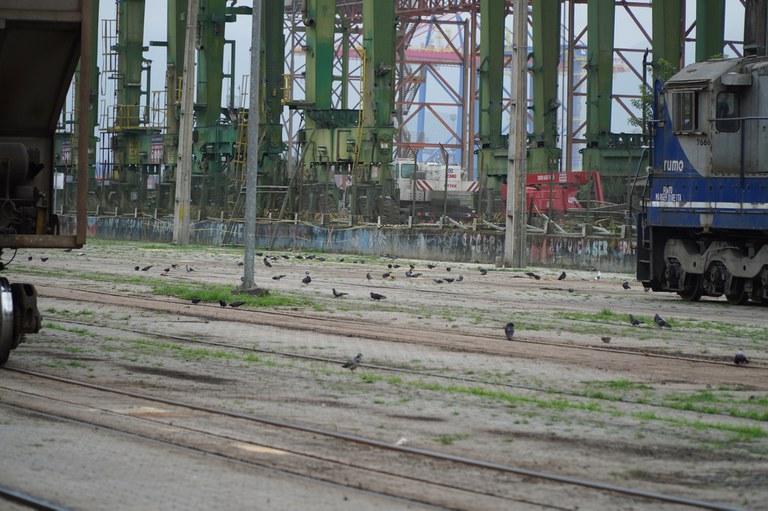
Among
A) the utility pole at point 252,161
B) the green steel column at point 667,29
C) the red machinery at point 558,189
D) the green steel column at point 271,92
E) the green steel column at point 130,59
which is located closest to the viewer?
the utility pole at point 252,161

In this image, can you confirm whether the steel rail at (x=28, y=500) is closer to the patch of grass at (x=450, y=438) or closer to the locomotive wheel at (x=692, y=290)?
the patch of grass at (x=450, y=438)

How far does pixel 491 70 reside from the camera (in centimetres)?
6119

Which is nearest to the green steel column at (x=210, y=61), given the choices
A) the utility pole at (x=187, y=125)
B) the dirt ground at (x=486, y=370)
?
the utility pole at (x=187, y=125)

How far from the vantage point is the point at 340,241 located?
156ft

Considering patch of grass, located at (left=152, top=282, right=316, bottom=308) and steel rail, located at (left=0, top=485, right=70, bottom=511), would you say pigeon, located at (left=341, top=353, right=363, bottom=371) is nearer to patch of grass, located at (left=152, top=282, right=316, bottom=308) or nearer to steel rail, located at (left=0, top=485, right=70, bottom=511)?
steel rail, located at (left=0, top=485, right=70, bottom=511)

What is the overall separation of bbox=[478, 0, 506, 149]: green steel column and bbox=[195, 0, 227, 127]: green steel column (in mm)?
12416

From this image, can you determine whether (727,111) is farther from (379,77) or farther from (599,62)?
(599,62)

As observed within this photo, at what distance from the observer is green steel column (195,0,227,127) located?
2281 inches

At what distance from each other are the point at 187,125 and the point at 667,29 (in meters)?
19.6

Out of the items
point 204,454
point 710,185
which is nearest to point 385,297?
point 710,185

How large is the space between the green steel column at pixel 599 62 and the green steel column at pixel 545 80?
498 centimetres

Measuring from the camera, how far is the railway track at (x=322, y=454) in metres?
7.52

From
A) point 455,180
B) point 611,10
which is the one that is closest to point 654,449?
point 611,10

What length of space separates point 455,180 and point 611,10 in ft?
107
